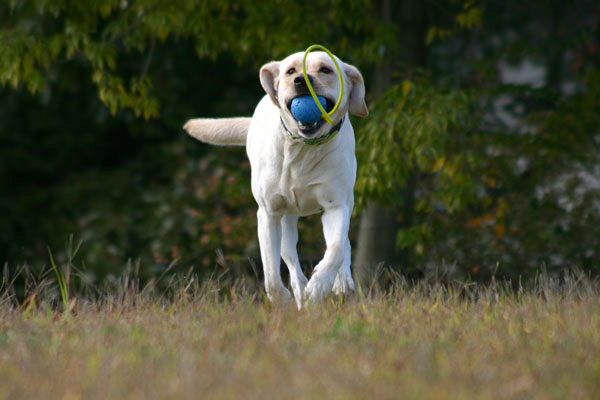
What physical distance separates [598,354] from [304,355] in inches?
46.3

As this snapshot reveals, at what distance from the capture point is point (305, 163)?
205 inches

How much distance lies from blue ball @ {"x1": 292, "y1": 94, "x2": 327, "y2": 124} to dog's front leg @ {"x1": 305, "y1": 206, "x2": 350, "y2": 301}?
696mm

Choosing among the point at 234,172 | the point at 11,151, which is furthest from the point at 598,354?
the point at 11,151

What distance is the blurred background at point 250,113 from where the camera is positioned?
8.10m

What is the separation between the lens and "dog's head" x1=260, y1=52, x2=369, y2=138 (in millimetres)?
4906

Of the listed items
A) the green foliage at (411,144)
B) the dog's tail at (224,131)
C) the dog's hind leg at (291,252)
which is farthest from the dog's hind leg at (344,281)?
the green foliage at (411,144)

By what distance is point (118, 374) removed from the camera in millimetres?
3412

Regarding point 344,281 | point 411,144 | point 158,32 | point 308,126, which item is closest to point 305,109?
point 308,126

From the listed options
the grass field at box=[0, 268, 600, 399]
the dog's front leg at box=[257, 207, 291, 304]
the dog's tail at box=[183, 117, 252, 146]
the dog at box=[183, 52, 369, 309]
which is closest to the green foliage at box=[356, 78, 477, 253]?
the dog's tail at box=[183, 117, 252, 146]

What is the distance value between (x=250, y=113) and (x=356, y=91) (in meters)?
6.44

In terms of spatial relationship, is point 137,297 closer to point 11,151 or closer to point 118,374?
point 118,374

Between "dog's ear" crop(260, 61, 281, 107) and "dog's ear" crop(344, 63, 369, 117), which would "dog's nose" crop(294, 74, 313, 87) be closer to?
"dog's ear" crop(260, 61, 281, 107)

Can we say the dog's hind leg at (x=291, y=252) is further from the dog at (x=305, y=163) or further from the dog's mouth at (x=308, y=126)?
the dog's mouth at (x=308, y=126)

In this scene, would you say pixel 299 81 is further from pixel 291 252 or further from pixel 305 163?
pixel 291 252
